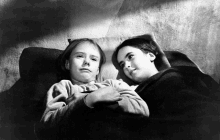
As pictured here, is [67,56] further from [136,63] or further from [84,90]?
[136,63]

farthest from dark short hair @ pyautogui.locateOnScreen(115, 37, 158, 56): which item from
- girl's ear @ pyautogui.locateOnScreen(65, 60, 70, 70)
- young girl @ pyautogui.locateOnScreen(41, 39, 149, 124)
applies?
girl's ear @ pyautogui.locateOnScreen(65, 60, 70, 70)

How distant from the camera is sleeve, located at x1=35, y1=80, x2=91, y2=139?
5.70 ft

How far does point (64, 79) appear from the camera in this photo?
6.66ft

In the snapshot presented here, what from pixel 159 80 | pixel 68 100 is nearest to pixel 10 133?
pixel 68 100

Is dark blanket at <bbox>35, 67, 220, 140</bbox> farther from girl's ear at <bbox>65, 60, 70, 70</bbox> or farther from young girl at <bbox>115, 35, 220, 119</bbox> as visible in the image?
girl's ear at <bbox>65, 60, 70, 70</bbox>

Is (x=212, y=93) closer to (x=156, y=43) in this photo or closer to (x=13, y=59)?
(x=156, y=43)

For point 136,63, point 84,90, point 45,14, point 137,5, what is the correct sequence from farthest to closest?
point 137,5, point 45,14, point 136,63, point 84,90

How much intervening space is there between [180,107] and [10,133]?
834mm

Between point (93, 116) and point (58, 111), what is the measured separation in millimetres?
171

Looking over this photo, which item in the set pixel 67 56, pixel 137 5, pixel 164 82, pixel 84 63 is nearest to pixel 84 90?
pixel 84 63

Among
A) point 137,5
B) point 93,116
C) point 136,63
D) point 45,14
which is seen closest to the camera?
point 93,116

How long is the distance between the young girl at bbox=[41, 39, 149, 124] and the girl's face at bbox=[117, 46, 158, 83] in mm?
107

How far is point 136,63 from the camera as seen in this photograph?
205cm

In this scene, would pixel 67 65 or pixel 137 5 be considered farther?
pixel 137 5
